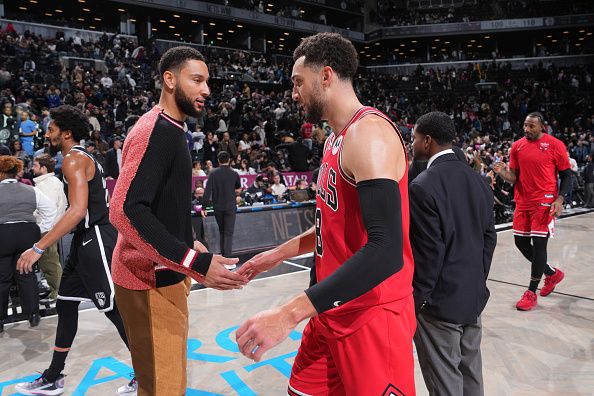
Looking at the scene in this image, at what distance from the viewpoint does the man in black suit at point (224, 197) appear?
7.52 m

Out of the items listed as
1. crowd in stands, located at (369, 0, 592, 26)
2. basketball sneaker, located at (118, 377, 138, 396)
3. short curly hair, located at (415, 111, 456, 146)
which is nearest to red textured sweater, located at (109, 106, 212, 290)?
short curly hair, located at (415, 111, 456, 146)

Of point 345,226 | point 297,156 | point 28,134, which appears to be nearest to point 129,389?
point 345,226

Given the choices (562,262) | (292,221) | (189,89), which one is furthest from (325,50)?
(292,221)

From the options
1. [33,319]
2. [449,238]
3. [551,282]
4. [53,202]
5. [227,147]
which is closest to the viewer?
[449,238]

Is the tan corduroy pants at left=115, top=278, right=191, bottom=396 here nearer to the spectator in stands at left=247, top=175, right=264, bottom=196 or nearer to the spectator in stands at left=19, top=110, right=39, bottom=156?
the spectator in stands at left=247, top=175, right=264, bottom=196

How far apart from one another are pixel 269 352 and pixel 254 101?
1712cm

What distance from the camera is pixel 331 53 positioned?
179 cm

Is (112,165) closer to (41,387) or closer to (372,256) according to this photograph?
(41,387)

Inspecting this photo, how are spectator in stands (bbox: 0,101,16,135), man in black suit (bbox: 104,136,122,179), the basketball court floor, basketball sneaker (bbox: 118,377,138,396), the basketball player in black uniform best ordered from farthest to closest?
spectator in stands (bbox: 0,101,16,135) < man in black suit (bbox: 104,136,122,179) < the basketball court floor < basketball sneaker (bbox: 118,377,138,396) < the basketball player in black uniform

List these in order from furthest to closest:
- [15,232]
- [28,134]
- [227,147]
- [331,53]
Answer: [227,147]
[28,134]
[15,232]
[331,53]

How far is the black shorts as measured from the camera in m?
3.24

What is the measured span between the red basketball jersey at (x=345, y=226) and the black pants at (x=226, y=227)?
5845 mm

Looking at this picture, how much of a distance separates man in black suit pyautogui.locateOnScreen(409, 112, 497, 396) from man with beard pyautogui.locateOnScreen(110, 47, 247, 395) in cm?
Result: 93

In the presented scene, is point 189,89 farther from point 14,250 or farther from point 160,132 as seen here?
point 14,250
